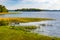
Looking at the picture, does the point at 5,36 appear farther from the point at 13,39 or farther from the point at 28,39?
the point at 28,39

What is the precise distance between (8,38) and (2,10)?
127002 millimetres

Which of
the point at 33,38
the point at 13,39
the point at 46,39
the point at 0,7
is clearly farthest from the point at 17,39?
the point at 0,7

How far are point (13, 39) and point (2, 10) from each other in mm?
127414

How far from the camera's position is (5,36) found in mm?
22406

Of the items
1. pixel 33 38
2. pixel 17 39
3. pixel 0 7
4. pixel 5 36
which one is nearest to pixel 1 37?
pixel 5 36

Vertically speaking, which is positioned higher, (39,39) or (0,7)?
(39,39)

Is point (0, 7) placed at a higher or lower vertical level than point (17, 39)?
lower

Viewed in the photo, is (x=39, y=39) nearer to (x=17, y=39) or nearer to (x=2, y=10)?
(x=17, y=39)

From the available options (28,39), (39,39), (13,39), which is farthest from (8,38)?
(39,39)

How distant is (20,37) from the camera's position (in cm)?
2212

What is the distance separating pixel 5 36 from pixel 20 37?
6.21ft

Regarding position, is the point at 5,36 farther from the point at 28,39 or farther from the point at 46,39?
the point at 46,39

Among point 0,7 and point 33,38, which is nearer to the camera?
point 33,38

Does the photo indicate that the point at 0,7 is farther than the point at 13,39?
Yes
